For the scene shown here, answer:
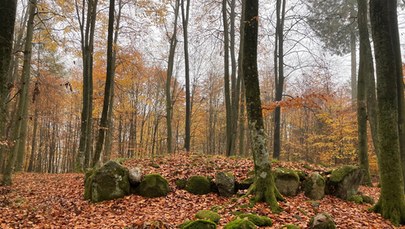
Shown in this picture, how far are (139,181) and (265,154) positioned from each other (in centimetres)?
379

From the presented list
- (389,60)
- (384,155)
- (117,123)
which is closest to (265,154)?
(384,155)

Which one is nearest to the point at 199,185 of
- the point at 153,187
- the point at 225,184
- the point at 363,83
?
the point at 225,184

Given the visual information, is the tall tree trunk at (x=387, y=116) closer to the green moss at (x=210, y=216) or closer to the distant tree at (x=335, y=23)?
the green moss at (x=210, y=216)

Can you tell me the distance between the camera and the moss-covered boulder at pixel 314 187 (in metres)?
8.25

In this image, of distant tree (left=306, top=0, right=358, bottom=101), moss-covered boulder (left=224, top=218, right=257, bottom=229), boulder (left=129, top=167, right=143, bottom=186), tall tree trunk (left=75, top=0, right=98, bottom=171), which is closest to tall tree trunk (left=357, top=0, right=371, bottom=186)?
distant tree (left=306, top=0, right=358, bottom=101)

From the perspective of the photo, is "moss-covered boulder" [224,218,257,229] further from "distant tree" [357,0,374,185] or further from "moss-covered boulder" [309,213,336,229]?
"distant tree" [357,0,374,185]

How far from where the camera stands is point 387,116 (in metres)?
6.77

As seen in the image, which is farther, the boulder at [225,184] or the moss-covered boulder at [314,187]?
the moss-covered boulder at [314,187]

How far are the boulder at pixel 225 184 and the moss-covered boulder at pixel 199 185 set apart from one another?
1.18 ft

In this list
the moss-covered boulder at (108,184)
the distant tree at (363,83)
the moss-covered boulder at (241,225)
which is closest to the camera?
the moss-covered boulder at (241,225)

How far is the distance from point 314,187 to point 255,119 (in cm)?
286

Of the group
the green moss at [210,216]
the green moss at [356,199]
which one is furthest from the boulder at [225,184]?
the green moss at [356,199]

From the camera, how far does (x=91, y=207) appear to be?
25.1 ft

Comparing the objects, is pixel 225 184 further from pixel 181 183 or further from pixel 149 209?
pixel 149 209
